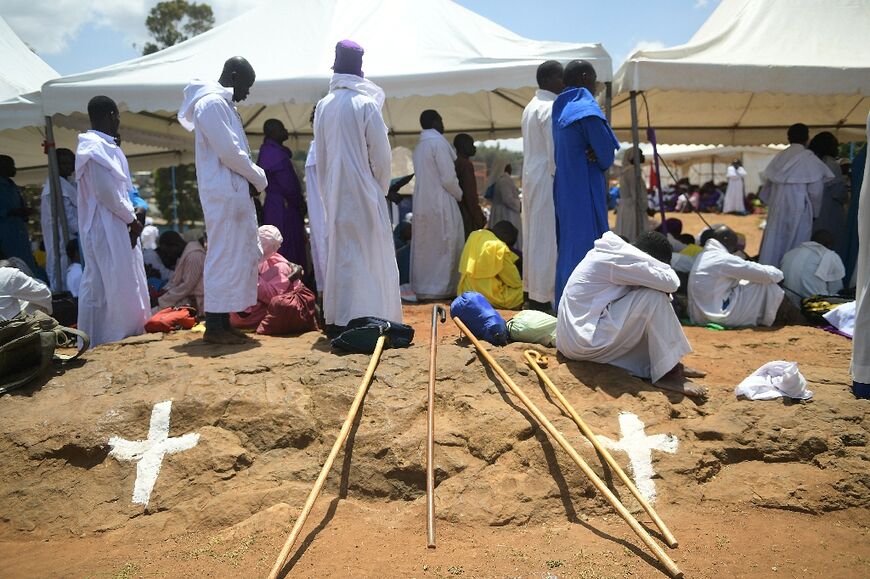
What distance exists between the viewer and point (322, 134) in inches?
194

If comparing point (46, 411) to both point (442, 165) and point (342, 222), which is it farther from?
point (442, 165)

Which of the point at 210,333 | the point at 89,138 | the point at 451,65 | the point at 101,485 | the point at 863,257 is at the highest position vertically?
the point at 451,65

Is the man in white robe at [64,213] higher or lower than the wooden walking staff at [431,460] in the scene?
higher

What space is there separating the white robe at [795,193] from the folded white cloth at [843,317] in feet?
6.57

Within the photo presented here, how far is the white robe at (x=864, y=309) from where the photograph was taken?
159 inches

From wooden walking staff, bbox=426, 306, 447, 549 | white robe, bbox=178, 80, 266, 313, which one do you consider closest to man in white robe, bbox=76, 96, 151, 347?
white robe, bbox=178, 80, 266, 313

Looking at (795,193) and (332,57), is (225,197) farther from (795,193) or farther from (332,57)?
(795,193)

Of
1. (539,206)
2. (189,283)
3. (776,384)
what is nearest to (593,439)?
(776,384)

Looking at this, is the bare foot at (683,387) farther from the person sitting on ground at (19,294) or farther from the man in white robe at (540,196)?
the person sitting on ground at (19,294)

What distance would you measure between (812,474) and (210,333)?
363cm

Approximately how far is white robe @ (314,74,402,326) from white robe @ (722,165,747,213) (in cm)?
2147

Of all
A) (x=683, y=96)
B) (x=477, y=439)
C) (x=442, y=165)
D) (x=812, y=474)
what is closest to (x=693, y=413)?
(x=812, y=474)

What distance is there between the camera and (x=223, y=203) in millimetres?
4816

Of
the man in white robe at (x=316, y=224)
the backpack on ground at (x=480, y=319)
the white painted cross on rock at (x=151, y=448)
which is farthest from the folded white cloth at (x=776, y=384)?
the man in white robe at (x=316, y=224)
